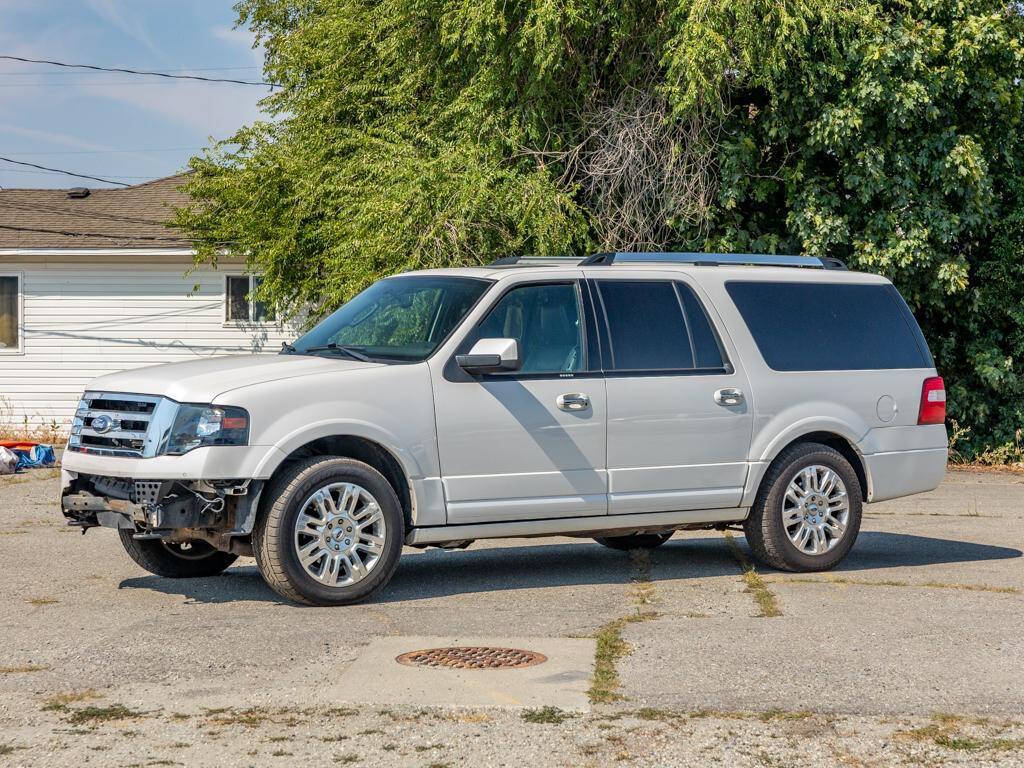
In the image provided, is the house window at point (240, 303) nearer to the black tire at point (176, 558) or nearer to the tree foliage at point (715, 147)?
the tree foliage at point (715, 147)

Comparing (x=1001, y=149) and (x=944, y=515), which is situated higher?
(x=1001, y=149)

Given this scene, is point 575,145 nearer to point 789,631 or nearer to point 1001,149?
point 1001,149

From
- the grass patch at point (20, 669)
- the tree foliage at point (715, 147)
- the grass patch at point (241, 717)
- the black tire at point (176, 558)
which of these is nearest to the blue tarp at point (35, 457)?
the tree foliage at point (715, 147)

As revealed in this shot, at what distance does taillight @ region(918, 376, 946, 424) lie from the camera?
1012 cm

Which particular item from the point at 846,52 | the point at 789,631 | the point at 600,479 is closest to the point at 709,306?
the point at 600,479

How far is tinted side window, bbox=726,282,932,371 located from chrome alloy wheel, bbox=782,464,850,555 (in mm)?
741

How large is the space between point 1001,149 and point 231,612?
47.4 ft

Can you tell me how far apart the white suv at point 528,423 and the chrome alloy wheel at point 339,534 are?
11 millimetres

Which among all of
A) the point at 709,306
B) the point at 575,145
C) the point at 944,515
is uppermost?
the point at 575,145

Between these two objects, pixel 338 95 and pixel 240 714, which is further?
pixel 338 95

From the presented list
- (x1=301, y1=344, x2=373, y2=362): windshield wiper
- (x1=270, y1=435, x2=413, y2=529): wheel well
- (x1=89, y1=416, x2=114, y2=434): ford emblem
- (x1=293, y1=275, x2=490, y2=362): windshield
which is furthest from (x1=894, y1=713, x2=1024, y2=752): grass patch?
(x1=89, y1=416, x2=114, y2=434): ford emblem

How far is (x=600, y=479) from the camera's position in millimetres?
8820

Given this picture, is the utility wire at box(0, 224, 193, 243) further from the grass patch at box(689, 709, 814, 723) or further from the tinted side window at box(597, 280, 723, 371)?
the grass patch at box(689, 709, 814, 723)

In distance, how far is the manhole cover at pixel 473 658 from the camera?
21.3ft
